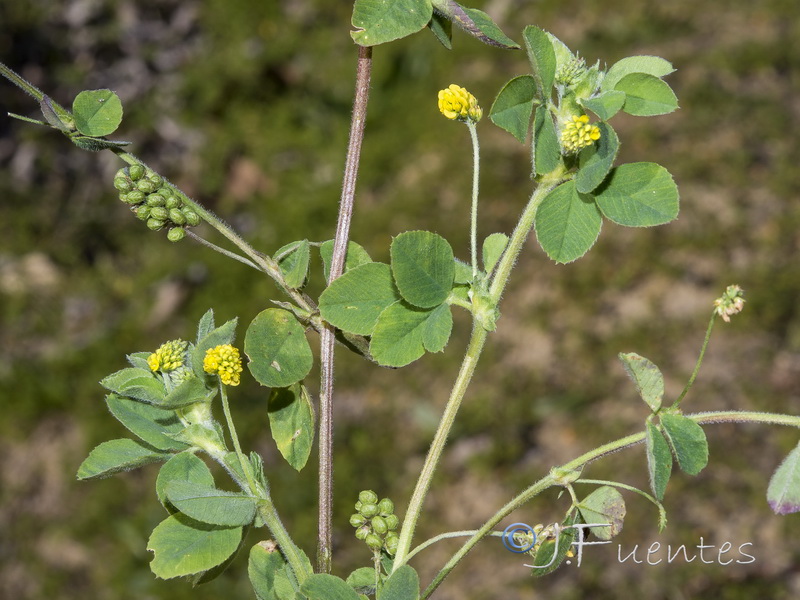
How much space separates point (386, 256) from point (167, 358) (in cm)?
325

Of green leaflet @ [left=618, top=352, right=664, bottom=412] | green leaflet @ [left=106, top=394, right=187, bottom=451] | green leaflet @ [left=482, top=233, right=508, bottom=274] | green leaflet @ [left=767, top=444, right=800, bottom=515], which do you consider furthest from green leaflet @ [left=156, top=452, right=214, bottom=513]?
green leaflet @ [left=767, top=444, right=800, bottom=515]

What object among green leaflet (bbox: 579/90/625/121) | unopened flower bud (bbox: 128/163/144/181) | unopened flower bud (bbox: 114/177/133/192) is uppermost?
green leaflet (bbox: 579/90/625/121)

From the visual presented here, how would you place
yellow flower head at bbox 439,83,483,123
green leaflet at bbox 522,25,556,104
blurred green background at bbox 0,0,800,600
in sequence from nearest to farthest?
green leaflet at bbox 522,25,556,104
yellow flower head at bbox 439,83,483,123
blurred green background at bbox 0,0,800,600

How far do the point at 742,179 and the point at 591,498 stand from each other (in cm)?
339

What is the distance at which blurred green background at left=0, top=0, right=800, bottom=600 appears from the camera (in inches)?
136

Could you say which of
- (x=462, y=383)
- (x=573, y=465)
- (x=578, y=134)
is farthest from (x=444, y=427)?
(x=578, y=134)

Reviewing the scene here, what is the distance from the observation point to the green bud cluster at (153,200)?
3.20 ft

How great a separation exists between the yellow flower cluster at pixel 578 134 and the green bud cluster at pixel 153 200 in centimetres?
44

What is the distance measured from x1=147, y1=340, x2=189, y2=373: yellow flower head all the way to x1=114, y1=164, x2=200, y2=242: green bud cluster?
0.13 metres

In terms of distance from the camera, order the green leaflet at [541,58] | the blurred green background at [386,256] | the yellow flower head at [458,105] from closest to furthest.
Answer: the green leaflet at [541,58]
the yellow flower head at [458,105]
the blurred green background at [386,256]

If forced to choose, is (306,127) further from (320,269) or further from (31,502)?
(31,502)

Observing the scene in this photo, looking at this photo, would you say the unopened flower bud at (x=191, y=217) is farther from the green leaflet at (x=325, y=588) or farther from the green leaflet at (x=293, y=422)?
the green leaflet at (x=325, y=588)

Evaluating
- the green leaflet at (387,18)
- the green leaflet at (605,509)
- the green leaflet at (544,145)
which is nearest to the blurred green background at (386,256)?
the green leaflet at (605,509)

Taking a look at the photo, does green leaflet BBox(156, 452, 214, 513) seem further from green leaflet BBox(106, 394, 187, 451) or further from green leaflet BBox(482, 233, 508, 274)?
green leaflet BBox(482, 233, 508, 274)
